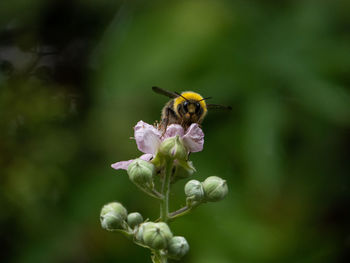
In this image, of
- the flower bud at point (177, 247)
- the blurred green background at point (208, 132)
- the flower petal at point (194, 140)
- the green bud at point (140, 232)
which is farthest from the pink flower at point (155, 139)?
the blurred green background at point (208, 132)

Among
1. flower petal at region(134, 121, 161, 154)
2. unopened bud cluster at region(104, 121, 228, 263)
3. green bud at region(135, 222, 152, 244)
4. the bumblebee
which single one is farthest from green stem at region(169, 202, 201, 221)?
the bumblebee

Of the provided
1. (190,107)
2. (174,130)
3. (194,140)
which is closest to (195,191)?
(194,140)

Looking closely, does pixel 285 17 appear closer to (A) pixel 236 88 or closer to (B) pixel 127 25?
(A) pixel 236 88

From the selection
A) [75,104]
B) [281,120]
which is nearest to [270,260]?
[281,120]

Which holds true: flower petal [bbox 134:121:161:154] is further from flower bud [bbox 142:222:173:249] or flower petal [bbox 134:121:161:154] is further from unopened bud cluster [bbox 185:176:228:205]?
flower bud [bbox 142:222:173:249]

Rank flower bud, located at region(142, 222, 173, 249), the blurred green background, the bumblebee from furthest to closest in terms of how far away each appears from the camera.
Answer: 1. the blurred green background
2. the bumblebee
3. flower bud, located at region(142, 222, 173, 249)

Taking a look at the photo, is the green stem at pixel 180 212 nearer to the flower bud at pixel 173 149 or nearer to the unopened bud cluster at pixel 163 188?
the unopened bud cluster at pixel 163 188
